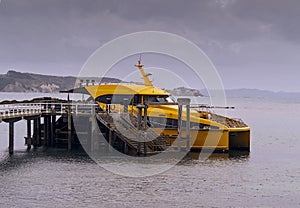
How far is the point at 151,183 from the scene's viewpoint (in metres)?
32.1

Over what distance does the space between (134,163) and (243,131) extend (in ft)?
38.8

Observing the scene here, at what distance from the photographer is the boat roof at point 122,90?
158ft

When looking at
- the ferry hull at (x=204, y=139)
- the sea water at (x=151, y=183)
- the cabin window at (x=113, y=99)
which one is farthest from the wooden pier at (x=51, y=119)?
the ferry hull at (x=204, y=139)

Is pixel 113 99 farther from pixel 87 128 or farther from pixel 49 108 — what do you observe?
pixel 49 108

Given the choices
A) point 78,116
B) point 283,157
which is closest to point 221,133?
point 283,157

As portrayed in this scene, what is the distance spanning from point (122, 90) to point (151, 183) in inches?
717

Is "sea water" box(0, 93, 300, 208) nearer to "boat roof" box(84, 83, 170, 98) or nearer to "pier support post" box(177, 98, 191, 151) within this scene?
"pier support post" box(177, 98, 191, 151)

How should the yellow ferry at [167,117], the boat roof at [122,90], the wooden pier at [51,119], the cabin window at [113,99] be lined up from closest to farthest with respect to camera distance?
the yellow ferry at [167,117] < the wooden pier at [51,119] < the boat roof at [122,90] < the cabin window at [113,99]

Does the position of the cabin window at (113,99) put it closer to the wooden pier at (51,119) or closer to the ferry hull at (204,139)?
the wooden pier at (51,119)

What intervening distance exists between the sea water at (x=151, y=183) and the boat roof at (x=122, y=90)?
829 cm

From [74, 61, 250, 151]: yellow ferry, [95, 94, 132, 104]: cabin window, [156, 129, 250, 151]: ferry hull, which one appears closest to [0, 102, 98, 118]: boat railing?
[74, 61, 250, 151]: yellow ferry

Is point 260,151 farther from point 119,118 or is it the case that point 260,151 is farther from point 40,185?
point 40,185

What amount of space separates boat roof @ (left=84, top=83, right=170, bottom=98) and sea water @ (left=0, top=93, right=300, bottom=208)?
829 centimetres

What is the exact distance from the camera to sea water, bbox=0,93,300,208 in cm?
2762
